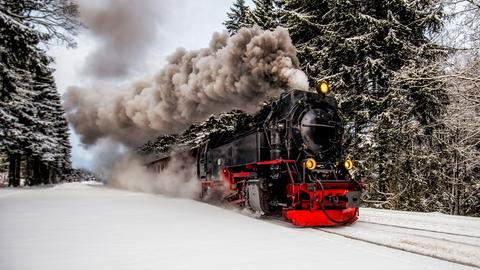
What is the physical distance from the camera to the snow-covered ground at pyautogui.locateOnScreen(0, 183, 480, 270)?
447 cm

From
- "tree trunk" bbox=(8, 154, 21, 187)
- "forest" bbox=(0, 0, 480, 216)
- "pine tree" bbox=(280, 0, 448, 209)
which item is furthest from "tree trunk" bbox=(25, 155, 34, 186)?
"pine tree" bbox=(280, 0, 448, 209)

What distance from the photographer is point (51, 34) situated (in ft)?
46.5

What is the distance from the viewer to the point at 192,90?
12875mm

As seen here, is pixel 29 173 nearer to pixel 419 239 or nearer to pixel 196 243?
pixel 196 243

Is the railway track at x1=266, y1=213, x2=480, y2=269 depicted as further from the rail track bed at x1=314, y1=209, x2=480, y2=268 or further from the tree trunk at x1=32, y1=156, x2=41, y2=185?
the tree trunk at x1=32, y1=156, x2=41, y2=185

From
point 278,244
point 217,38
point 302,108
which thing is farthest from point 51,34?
point 278,244

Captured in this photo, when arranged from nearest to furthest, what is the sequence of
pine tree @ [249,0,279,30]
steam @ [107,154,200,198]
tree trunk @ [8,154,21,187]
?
steam @ [107,154,200,198], pine tree @ [249,0,279,30], tree trunk @ [8,154,21,187]

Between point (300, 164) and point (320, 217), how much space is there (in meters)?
1.30

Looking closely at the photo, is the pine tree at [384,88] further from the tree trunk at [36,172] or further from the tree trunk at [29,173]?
the tree trunk at [36,172]

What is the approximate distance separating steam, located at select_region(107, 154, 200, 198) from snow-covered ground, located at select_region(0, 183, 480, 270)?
22.8 ft

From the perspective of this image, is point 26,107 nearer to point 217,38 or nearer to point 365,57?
point 217,38

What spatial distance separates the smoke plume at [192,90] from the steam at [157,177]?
1747 mm

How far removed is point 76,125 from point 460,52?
18000 millimetres

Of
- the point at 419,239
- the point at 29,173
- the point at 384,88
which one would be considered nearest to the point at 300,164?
the point at 419,239
